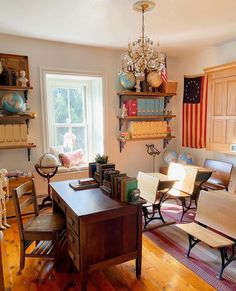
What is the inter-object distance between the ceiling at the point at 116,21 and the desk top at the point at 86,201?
6.01ft

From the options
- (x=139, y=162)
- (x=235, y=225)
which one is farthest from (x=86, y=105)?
(x=235, y=225)

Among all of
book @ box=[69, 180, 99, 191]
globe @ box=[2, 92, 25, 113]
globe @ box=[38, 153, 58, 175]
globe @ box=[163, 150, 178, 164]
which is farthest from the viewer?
globe @ box=[163, 150, 178, 164]

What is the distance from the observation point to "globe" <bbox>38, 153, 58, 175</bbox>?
135 inches

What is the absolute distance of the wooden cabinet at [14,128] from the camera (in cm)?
321

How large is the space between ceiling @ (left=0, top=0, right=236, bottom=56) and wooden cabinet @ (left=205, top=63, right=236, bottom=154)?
501mm

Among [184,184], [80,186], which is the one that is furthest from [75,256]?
[184,184]

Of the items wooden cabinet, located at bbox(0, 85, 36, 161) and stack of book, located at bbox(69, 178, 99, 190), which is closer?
stack of book, located at bbox(69, 178, 99, 190)

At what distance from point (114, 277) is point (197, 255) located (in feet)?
3.01

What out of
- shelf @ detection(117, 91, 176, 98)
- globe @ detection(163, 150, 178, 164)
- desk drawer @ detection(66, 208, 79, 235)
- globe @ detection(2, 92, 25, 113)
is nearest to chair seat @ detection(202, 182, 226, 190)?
globe @ detection(163, 150, 178, 164)

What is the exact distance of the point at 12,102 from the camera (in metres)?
3.12

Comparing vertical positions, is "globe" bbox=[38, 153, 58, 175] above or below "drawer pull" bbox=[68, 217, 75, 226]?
above

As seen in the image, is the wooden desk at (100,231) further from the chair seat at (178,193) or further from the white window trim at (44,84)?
the white window trim at (44,84)

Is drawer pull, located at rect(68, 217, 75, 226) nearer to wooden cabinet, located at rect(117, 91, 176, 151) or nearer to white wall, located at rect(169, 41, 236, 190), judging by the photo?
wooden cabinet, located at rect(117, 91, 176, 151)

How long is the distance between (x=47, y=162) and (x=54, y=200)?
1.09m
